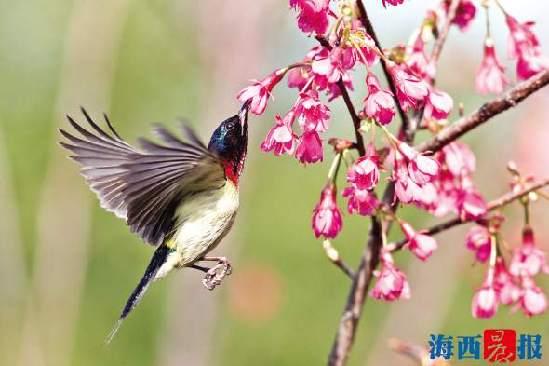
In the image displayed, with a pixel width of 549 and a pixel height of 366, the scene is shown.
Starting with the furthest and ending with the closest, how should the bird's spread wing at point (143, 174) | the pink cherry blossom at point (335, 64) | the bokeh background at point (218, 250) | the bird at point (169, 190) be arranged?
the bokeh background at point (218, 250), the bird at point (169, 190), the bird's spread wing at point (143, 174), the pink cherry blossom at point (335, 64)

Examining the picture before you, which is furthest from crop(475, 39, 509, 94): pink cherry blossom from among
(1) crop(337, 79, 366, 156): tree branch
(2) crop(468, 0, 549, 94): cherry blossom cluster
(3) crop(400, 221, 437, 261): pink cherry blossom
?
(1) crop(337, 79, 366, 156): tree branch

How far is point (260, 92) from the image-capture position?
1.53 metres

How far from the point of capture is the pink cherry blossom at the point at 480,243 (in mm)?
1904

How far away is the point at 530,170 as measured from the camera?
413cm

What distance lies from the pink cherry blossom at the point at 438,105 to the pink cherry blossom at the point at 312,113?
0.90 ft

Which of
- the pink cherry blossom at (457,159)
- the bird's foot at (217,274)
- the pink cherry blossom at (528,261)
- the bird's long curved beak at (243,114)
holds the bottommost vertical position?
the bird's foot at (217,274)

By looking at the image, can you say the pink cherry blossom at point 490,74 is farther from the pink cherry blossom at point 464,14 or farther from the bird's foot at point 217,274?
the bird's foot at point 217,274

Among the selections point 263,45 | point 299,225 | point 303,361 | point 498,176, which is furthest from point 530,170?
point 299,225

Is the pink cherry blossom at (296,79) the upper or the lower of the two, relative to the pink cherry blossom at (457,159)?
lower

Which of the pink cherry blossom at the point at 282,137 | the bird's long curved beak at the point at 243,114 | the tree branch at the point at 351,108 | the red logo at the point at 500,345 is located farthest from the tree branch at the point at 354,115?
the red logo at the point at 500,345

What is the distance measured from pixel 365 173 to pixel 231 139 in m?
0.39

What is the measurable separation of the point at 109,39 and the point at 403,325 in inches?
85.5

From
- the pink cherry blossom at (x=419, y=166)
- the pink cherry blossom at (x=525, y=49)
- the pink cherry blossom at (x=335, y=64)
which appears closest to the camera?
the pink cherry blossom at (x=335, y=64)

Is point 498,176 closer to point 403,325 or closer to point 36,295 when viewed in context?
point 403,325
